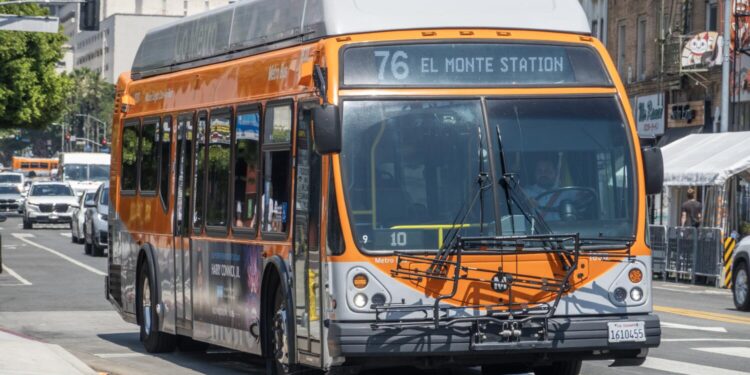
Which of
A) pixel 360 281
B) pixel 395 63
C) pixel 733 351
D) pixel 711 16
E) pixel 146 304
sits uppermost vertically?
pixel 711 16

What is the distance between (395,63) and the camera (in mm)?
11180

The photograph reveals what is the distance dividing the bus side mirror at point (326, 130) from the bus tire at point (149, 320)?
20.0 feet

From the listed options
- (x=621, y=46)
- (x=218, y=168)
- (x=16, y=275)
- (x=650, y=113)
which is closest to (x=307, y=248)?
(x=218, y=168)

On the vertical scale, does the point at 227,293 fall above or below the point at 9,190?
below

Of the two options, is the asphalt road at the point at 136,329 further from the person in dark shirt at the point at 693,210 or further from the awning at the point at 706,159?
the awning at the point at 706,159

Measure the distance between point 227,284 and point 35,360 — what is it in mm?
1978

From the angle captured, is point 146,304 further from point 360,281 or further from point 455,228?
point 455,228

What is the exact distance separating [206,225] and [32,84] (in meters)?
61.5

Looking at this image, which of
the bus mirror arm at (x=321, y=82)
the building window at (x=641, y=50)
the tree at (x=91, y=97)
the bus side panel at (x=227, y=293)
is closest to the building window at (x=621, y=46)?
the building window at (x=641, y=50)

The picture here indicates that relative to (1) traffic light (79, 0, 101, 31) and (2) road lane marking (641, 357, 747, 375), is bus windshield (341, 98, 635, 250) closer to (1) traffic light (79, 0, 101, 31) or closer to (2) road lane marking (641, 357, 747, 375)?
(2) road lane marking (641, 357, 747, 375)

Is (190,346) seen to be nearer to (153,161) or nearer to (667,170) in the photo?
(153,161)

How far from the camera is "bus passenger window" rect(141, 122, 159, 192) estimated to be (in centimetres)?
1642

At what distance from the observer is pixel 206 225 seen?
563 inches

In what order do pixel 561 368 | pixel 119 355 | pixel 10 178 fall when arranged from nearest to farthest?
pixel 561 368 → pixel 119 355 → pixel 10 178
